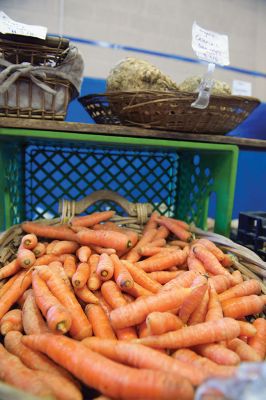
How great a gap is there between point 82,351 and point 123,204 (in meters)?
0.69

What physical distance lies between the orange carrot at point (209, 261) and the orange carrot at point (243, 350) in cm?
24

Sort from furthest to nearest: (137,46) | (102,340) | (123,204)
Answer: (137,46) < (123,204) < (102,340)

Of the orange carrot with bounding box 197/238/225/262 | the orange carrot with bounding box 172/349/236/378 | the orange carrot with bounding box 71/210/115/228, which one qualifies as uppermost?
the orange carrot with bounding box 71/210/115/228

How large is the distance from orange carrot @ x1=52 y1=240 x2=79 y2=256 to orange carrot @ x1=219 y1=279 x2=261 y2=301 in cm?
45

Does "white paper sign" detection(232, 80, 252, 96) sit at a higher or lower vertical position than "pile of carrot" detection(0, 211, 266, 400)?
higher

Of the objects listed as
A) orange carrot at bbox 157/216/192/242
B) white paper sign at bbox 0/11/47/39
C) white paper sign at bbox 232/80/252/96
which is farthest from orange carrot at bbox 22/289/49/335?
white paper sign at bbox 232/80/252/96

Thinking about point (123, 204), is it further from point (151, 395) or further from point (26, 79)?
point (151, 395)

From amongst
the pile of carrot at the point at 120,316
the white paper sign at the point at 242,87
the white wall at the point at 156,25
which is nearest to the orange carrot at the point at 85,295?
the pile of carrot at the point at 120,316

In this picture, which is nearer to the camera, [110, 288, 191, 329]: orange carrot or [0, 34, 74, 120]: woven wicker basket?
[110, 288, 191, 329]: orange carrot

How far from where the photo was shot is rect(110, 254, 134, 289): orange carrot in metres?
0.76

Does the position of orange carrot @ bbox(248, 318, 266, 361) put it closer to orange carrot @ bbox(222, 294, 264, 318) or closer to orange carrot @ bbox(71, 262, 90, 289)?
orange carrot @ bbox(222, 294, 264, 318)

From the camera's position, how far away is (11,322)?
0.70 metres

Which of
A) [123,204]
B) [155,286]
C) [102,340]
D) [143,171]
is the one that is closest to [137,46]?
[143,171]

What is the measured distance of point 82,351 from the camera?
547mm
